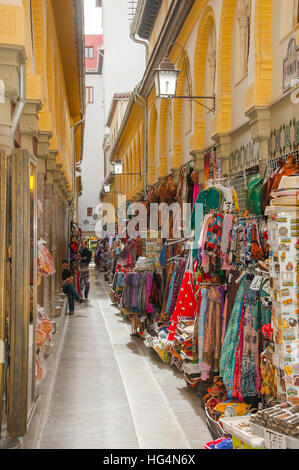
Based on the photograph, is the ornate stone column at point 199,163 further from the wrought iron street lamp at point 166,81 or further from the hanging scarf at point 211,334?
the hanging scarf at point 211,334

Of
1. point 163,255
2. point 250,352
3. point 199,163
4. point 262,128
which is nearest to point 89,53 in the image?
point 199,163

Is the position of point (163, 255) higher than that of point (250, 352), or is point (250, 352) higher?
point (163, 255)

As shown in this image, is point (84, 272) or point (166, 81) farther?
point (84, 272)

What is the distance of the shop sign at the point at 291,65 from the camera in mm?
6016

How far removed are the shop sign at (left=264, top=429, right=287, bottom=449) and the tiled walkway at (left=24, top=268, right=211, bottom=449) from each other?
2.06m

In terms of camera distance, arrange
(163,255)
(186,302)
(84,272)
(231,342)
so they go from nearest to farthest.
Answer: (231,342) < (186,302) < (163,255) < (84,272)

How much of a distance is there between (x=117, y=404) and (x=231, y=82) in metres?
5.19

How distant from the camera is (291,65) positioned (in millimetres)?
6199

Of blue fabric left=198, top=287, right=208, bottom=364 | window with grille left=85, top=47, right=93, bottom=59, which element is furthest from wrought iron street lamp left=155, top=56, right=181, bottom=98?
window with grille left=85, top=47, right=93, bottom=59

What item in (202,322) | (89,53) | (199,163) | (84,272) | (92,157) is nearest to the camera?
(202,322)

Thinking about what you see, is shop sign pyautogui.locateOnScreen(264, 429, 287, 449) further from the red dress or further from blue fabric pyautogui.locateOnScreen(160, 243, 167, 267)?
blue fabric pyautogui.locateOnScreen(160, 243, 167, 267)

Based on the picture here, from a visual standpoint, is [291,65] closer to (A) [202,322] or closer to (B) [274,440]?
(A) [202,322]
